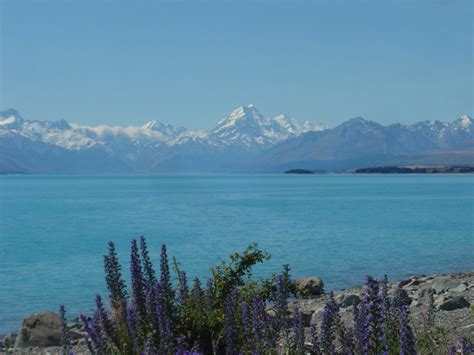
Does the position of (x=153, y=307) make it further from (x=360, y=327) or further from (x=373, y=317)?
(x=373, y=317)

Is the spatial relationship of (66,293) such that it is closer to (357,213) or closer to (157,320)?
(157,320)

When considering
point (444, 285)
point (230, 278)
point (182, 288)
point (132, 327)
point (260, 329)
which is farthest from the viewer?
point (444, 285)

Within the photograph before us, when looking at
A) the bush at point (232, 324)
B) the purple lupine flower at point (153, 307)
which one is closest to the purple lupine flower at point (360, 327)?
the bush at point (232, 324)

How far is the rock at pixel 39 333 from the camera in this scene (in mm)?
17078

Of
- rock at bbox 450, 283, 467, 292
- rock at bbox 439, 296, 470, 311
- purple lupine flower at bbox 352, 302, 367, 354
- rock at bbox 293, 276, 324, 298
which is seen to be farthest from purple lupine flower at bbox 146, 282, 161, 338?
rock at bbox 293, 276, 324, 298

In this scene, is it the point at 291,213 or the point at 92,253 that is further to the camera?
the point at 291,213

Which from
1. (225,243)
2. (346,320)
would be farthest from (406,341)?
(225,243)

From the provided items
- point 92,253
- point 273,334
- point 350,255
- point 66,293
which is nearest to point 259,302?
point 273,334

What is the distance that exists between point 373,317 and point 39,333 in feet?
45.8

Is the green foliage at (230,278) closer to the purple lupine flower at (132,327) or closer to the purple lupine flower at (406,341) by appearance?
the purple lupine flower at (132,327)

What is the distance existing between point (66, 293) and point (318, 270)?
45.6ft

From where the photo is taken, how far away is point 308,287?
→ 26.0 metres

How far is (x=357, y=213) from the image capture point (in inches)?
3263

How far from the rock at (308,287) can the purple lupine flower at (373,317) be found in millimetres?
19626
